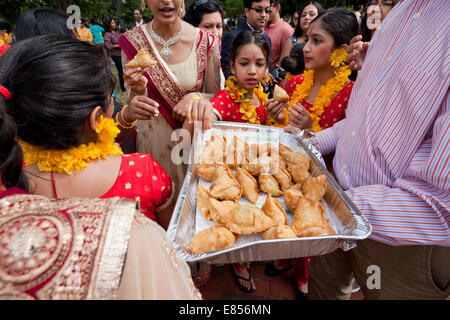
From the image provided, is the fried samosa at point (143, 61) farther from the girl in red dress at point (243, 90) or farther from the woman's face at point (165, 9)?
the girl in red dress at point (243, 90)

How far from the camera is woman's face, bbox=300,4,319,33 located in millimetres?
4426

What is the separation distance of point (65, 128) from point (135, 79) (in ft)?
2.69

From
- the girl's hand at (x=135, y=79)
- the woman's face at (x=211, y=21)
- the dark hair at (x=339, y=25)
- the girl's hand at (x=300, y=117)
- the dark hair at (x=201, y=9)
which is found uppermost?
the dark hair at (x=201, y=9)

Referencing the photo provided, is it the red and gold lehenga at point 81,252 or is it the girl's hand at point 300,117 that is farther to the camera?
the girl's hand at point 300,117

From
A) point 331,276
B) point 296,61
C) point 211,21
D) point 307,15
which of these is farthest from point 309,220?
point 307,15

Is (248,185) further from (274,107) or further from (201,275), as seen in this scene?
(201,275)

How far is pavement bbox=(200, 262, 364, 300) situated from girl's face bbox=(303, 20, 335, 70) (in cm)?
211

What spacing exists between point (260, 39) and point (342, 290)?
2227mm

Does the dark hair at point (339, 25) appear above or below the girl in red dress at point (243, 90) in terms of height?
above

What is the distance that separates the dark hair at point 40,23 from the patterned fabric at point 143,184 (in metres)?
1.59

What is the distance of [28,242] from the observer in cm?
51

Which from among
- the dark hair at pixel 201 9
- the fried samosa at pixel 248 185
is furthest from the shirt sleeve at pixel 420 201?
the dark hair at pixel 201 9

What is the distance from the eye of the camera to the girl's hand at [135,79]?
174cm

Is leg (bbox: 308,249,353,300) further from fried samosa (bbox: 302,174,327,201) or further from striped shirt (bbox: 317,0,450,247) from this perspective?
striped shirt (bbox: 317,0,450,247)
